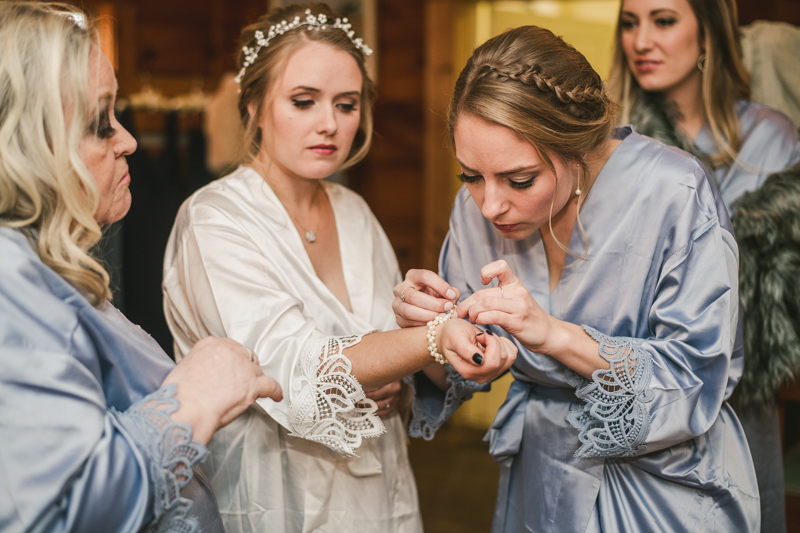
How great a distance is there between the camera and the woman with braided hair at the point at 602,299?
4.69 ft

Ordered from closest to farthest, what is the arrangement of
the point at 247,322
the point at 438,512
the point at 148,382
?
the point at 148,382, the point at 247,322, the point at 438,512

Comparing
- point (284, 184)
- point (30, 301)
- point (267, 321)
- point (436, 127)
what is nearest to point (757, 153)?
point (284, 184)

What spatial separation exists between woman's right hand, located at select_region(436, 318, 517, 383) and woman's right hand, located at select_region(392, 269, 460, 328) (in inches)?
3.8

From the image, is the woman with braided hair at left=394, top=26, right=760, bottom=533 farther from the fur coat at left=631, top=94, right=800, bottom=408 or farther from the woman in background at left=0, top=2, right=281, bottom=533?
the woman in background at left=0, top=2, right=281, bottom=533

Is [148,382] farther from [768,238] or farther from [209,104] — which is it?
[209,104]

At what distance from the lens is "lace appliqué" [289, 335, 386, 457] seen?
1.51 meters

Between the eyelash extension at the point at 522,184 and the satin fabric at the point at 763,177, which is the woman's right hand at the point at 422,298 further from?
the satin fabric at the point at 763,177

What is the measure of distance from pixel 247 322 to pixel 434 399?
23.1 inches

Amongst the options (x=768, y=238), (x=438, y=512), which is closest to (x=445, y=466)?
(x=438, y=512)

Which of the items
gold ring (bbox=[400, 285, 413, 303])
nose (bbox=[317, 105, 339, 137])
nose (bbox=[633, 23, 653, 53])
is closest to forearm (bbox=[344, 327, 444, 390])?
gold ring (bbox=[400, 285, 413, 303])

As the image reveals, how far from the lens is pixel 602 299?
1577 mm

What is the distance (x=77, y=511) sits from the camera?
983mm

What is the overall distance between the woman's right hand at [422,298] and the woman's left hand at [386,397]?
0.21 metres

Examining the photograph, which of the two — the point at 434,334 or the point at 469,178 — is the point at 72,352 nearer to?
the point at 434,334
